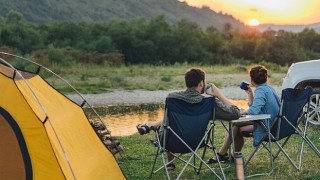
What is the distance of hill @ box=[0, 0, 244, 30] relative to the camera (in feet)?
325

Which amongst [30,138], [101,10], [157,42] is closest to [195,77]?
[30,138]

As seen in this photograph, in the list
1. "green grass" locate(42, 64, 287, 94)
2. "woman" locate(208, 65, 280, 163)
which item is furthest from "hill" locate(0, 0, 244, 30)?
"woman" locate(208, 65, 280, 163)

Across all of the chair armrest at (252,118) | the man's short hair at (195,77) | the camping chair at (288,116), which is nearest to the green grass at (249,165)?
the camping chair at (288,116)

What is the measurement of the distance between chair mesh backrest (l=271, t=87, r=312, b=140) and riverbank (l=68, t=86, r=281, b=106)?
47.0ft

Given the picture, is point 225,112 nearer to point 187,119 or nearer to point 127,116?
point 187,119

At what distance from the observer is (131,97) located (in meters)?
23.5

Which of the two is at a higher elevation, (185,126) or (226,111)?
(226,111)

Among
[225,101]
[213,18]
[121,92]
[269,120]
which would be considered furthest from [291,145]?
[213,18]

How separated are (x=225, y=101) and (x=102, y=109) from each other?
12.5 metres

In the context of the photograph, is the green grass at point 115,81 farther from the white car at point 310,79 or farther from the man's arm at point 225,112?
the man's arm at point 225,112

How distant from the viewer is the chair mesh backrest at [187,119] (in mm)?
5898

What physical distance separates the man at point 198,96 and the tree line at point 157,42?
45.5 meters

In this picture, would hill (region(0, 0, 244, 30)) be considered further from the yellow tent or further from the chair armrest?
the yellow tent

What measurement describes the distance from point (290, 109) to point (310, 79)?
13.9 feet
